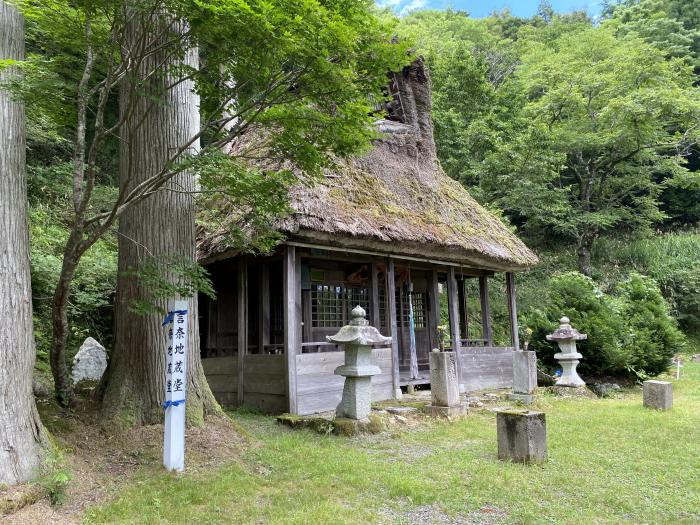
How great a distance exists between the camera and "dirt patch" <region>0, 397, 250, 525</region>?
3600 millimetres

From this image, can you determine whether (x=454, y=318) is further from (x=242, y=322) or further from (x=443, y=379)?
(x=242, y=322)

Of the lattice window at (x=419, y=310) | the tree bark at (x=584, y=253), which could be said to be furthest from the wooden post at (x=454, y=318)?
the tree bark at (x=584, y=253)

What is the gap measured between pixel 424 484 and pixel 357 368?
218 centimetres

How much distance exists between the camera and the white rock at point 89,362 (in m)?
8.09

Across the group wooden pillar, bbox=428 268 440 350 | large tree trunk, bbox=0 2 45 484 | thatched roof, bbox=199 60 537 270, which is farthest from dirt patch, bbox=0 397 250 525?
wooden pillar, bbox=428 268 440 350

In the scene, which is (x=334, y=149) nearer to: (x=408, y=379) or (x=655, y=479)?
(x=655, y=479)

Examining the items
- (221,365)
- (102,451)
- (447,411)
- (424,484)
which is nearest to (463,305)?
(447,411)

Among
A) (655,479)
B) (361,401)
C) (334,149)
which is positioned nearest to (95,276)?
(361,401)

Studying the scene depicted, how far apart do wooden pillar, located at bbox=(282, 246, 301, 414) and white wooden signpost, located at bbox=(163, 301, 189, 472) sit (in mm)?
2885

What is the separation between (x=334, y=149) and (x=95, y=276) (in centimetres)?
600

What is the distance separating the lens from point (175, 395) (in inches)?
165

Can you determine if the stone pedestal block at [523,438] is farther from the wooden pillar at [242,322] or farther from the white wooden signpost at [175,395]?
the wooden pillar at [242,322]

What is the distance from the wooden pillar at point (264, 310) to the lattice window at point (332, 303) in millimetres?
1249

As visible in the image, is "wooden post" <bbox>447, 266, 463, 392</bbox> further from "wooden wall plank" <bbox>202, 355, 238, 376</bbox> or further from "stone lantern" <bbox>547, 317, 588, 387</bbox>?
"wooden wall plank" <bbox>202, 355, 238, 376</bbox>
